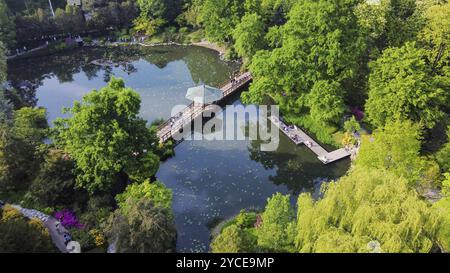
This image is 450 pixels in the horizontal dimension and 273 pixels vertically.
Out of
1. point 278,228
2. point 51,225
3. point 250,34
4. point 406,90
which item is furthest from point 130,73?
point 278,228

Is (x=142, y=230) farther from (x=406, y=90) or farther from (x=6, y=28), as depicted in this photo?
(x=6, y=28)

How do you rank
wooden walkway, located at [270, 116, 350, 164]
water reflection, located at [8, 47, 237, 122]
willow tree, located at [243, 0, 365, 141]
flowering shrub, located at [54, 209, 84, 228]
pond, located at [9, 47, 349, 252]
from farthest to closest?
water reflection, located at [8, 47, 237, 122] → willow tree, located at [243, 0, 365, 141] → wooden walkway, located at [270, 116, 350, 164] → pond, located at [9, 47, 349, 252] → flowering shrub, located at [54, 209, 84, 228]

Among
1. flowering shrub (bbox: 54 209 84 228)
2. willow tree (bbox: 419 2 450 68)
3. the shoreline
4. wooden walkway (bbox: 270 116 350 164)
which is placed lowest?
flowering shrub (bbox: 54 209 84 228)

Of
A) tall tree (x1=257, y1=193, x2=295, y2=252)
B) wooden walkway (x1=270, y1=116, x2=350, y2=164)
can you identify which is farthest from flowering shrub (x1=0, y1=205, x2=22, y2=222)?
wooden walkway (x1=270, y1=116, x2=350, y2=164)

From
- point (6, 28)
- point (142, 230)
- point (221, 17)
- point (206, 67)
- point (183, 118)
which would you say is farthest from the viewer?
point (6, 28)

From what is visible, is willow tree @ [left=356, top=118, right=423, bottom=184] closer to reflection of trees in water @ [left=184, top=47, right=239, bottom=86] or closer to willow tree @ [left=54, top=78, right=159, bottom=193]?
willow tree @ [left=54, top=78, right=159, bottom=193]

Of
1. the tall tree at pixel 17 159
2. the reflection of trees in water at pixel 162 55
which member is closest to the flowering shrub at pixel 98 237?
the tall tree at pixel 17 159
